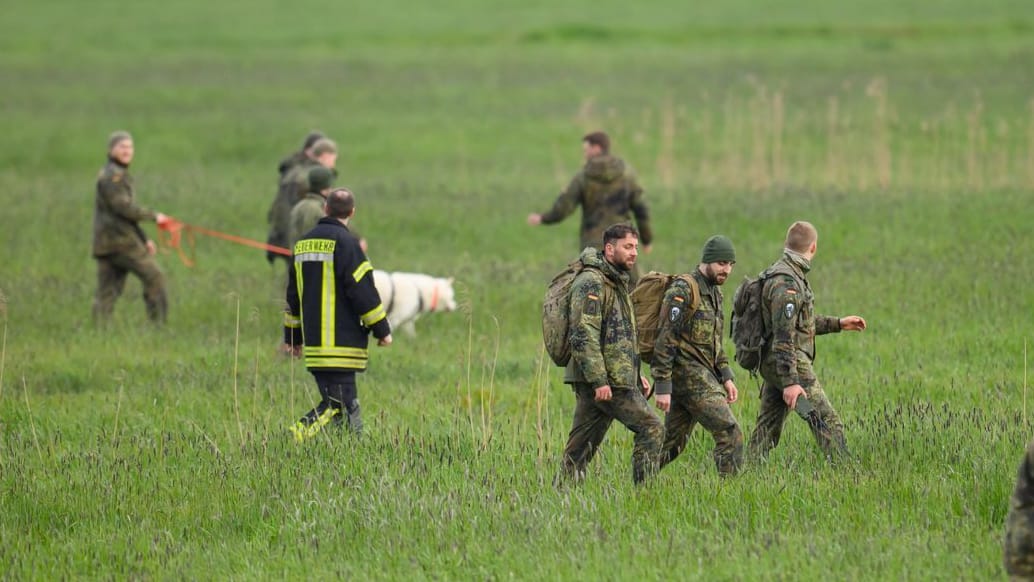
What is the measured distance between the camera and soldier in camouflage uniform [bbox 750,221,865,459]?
28.3 feet

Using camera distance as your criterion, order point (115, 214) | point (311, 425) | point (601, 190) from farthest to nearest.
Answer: point (115, 214), point (601, 190), point (311, 425)

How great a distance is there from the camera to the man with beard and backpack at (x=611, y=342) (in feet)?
26.8

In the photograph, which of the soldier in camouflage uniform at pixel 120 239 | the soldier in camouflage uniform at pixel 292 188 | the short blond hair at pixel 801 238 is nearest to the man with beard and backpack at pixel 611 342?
the short blond hair at pixel 801 238

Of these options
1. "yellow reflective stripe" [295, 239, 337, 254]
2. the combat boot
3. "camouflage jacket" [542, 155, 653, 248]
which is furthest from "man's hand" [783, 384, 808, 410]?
"camouflage jacket" [542, 155, 653, 248]

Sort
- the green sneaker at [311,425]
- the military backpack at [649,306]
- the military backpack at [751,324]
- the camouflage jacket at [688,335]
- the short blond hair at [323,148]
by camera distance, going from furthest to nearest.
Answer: the short blond hair at [323,148] < the green sneaker at [311,425] < the military backpack at [751,324] < the military backpack at [649,306] < the camouflage jacket at [688,335]

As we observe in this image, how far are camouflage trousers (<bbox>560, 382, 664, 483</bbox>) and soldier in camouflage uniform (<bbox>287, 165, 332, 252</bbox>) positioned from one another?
4421 millimetres

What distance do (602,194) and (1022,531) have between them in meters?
8.24

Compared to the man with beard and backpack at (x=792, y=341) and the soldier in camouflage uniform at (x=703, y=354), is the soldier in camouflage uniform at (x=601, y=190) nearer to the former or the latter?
the man with beard and backpack at (x=792, y=341)

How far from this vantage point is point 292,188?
13.9 m

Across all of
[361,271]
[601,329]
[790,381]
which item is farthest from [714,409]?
[361,271]

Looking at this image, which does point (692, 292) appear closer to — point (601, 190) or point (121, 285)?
point (601, 190)

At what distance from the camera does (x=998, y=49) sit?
1516 inches

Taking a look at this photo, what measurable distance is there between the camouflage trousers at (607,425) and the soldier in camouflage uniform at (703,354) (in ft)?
0.55

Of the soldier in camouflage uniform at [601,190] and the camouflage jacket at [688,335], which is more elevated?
the soldier in camouflage uniform at [601,190]
